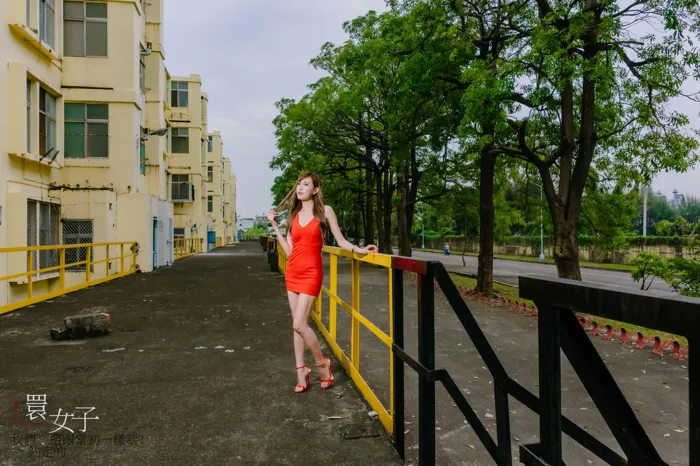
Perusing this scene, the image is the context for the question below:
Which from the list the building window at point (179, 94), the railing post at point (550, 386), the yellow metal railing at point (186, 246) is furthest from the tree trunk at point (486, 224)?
the building window at point (179, 94)

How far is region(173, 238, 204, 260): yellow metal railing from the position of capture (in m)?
35.4

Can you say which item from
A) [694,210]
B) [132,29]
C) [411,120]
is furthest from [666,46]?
[694,210]

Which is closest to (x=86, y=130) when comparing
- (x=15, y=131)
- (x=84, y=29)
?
(x=84, y=29)

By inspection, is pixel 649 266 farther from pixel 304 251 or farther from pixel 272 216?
pixel 272 216

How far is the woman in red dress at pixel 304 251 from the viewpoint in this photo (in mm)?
4523

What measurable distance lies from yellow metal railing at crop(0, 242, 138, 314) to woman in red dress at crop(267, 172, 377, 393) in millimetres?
7629

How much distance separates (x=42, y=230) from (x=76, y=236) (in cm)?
208

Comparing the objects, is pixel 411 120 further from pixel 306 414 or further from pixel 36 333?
pixel 306 414

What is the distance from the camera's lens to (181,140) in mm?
40125

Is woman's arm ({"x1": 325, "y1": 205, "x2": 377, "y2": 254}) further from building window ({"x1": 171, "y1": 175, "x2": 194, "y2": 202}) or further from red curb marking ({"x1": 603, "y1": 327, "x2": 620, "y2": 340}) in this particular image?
building window ({"x1": 171, "y1": 175, "x2": 194, "y2": 202})

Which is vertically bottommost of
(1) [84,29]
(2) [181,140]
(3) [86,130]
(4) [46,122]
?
(4) [46,122]

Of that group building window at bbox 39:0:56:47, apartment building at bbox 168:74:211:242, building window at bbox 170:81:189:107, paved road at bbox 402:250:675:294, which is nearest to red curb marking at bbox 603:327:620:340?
paved road at bbox 402:250:675:294

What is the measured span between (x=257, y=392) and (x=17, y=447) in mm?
1908

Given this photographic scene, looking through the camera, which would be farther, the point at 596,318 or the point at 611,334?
the point at 596,318
